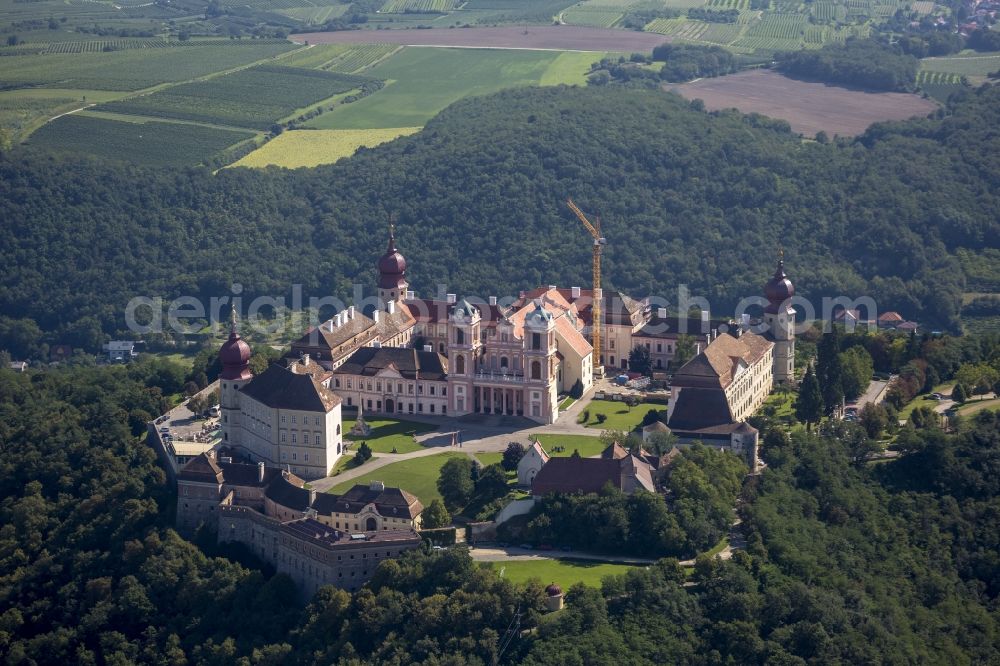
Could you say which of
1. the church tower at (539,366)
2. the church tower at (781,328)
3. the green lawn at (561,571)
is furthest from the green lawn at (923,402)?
the green lawn at (561,571)

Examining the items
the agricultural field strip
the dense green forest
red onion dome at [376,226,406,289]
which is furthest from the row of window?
the agricultural field strip

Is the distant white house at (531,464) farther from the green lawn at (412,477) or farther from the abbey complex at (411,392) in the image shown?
the green lawn at (412,477)

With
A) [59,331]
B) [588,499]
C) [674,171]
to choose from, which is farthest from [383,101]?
[588,499]

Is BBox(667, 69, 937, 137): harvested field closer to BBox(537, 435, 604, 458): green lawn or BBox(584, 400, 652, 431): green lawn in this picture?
BBox(584, 400, 652, 431): green lawn

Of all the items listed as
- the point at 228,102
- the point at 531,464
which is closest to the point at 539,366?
the point at 531,464

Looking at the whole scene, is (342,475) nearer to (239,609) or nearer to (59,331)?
(239,609)
